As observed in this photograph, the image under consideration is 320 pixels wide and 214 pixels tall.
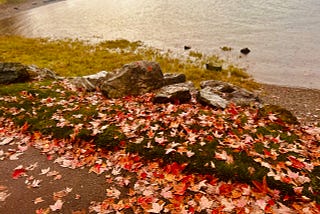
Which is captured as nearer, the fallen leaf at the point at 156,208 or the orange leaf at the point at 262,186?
the fallen leaf at the point at 156,208

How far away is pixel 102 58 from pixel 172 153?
22.1 metres

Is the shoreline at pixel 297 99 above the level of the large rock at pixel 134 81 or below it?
below

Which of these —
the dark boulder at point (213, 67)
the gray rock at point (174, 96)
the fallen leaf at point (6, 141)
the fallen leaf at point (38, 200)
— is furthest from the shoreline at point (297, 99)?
the fallen leaf at point (6, 141)

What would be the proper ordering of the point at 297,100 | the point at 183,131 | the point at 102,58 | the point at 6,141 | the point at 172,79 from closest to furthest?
the point at 183,131
the point at 6,141
the point at 172,79
the point at 297,100
the point at 102,58

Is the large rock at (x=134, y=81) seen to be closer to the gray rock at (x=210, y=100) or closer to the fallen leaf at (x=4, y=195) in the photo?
the gray rock at (x=210, y=100)

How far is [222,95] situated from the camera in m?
14.5

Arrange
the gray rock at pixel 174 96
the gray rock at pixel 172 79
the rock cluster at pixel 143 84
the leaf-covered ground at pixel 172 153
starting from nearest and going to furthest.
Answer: the leaf-covered ground at pixel 172 153
the gray rock at pixel 174 96
the rock cluster at pixel 143 84
the gray rock at pixel 172 79

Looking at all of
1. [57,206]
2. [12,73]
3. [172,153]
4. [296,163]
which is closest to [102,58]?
[12,73]

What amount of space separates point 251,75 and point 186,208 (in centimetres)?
1963

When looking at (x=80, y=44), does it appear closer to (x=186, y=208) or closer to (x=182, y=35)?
(x=182, y=35)

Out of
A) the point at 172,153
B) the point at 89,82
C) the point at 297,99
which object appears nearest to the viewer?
the point at 172,153

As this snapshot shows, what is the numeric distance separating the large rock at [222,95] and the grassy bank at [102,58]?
5770 millimetres

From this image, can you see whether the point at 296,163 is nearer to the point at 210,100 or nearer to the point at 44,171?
the point at 210,100

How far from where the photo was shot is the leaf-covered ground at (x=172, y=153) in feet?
23.0
